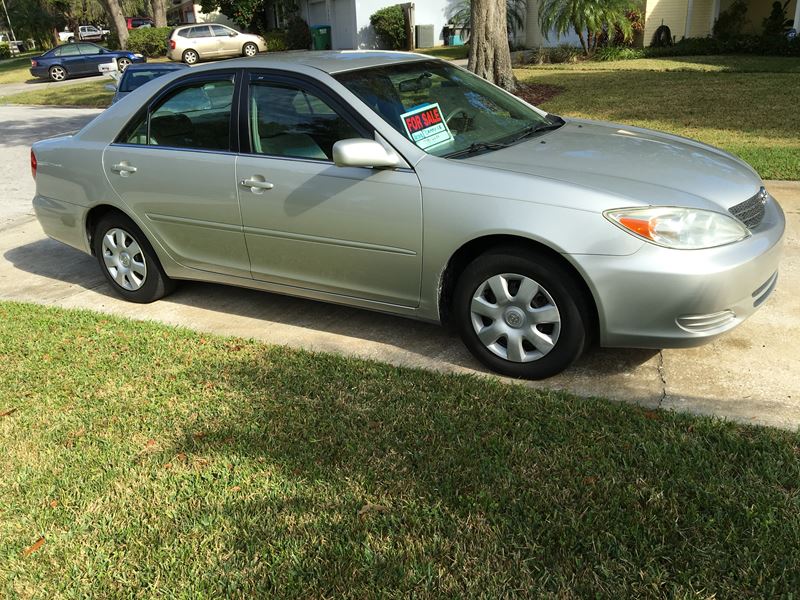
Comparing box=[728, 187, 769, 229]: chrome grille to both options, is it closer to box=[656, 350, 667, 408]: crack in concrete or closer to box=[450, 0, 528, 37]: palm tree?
box=[656, 350, 667, 408]: crack in concrete

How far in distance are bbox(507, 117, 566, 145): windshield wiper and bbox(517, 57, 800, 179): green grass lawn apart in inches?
142

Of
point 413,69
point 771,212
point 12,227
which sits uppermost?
point 413,69

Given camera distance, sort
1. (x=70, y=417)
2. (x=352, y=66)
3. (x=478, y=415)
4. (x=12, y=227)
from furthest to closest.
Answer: (x=12, y=227), (x=352, y=66), (x=70, y=417), (x=478, y=415)

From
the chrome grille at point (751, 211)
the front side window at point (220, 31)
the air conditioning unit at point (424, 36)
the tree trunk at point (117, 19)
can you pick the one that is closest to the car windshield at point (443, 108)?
the chrome grille at point (751, 211)

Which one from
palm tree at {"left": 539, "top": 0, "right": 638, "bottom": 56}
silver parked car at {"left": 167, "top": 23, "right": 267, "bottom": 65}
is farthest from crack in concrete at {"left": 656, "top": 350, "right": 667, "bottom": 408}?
silver parked car at {"left": 167, "top": 23, "right": 267, "bottom": 65}

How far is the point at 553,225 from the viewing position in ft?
11.6

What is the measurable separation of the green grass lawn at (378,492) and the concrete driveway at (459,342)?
254mm

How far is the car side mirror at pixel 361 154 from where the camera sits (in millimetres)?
3834

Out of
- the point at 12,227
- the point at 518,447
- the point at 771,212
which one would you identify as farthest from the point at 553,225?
the point at 12,227

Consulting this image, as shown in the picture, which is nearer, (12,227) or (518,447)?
(518,447)

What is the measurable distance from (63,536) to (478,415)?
1.88 meters

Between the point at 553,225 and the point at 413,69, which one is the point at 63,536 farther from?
the point at 413,69

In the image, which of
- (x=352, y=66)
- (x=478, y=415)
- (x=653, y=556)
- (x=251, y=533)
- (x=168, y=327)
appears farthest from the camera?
(x=168, y=327)

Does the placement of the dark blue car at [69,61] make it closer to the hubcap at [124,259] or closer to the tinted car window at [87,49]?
the tinted car window at [87,49]
